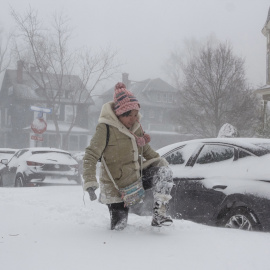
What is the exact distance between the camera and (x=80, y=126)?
48969 millimetres

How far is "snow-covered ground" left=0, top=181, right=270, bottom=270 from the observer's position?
10.7ft

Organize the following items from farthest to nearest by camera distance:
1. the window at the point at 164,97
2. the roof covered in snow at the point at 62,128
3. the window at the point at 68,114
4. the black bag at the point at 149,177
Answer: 1. the window at the point at 164,97
2. the window at the point at 68,114
3. the roof covered in snow at the point at 62,128
4. the black bag at the point at 149,177

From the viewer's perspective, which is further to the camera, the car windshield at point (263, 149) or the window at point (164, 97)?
the window at point (164, 97)

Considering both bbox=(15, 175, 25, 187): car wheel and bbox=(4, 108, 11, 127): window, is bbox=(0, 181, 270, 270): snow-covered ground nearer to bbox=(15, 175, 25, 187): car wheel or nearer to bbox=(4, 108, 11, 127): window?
bbox=(15, 175, 25, 187): car wheel

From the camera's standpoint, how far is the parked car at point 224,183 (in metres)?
4.71

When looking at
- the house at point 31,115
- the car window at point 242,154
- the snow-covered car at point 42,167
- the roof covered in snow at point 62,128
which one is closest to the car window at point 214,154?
the car window at point 242,154

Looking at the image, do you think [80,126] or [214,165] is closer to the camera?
[214,165]

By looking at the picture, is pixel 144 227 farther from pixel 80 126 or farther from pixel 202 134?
pixel 80 126

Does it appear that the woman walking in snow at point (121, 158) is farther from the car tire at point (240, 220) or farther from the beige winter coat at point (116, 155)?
the car tire at point (240, 220)

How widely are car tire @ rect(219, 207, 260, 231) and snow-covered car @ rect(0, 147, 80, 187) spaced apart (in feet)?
21.9

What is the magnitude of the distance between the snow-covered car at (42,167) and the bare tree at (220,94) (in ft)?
47.5

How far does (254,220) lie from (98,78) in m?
30.9

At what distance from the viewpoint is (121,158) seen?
435 centimetres

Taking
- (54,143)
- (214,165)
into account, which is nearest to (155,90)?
(54,143)
